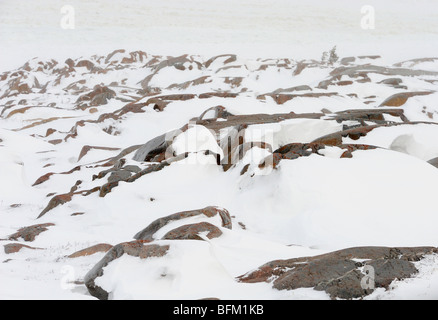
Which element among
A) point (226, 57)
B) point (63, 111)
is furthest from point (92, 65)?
point (63, 111)

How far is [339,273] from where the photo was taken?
454 centimetres

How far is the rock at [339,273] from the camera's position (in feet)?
13.3

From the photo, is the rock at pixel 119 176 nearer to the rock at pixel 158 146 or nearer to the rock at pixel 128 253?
the rock at pixel 158 146

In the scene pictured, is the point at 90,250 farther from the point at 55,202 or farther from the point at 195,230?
the point at 55,202

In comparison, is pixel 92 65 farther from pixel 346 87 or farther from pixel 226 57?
pixel 346 87

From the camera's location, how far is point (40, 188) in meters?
15.4

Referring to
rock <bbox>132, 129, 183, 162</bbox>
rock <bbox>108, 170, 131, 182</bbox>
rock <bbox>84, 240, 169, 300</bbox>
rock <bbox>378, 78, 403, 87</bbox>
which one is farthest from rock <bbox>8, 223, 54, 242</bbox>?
rock <bbox>378, 78, 403, 87</bbox>

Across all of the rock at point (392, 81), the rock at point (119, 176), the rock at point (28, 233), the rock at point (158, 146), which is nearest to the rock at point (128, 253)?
the rock at point (28, 233)

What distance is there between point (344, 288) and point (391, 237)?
4760 millimetres

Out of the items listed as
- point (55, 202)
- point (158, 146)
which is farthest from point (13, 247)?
point (158, 146)

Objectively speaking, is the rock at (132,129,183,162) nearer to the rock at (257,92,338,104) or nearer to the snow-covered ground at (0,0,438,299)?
the snow-covered ground at (0,0,438,299)

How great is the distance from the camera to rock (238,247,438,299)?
4062 mm

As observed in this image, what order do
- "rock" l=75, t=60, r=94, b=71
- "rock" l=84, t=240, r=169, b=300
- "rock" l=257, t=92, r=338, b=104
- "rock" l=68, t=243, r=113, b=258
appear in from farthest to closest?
"rock" l=75, t=60, r=94, b=71 < "rock" l=257, t=92, r=338, b=104 < "rock" l=68, t=243, r=113, b=258 < "rock" l=84, t=240, r=169, b=300

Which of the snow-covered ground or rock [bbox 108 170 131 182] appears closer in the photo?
the snow-covered ground
